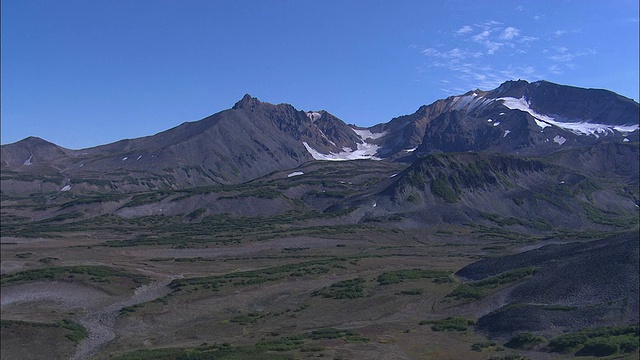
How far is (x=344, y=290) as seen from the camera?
8200cm

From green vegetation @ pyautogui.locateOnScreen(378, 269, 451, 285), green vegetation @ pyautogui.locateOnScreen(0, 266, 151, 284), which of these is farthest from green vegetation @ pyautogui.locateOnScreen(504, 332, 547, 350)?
green vegetation @ pyautogui.locateOnScreen(0, 266, 151, 284)

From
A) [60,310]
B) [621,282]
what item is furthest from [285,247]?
[621,282]

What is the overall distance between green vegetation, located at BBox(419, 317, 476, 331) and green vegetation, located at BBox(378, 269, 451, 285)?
74.3 ft

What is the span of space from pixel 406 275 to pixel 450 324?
30126mm

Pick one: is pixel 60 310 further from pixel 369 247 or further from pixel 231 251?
pixel 369 247

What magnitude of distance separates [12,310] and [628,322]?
64484mm

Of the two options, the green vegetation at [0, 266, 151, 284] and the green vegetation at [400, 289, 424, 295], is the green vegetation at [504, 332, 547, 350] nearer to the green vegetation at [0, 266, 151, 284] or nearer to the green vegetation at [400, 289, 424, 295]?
the green vegetation at [400, 289, 424, 295]

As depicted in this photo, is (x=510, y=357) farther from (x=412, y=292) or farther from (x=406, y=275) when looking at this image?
(x=406, y=275)

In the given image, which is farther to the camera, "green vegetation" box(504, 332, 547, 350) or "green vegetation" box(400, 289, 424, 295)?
"green vegetation" box(400, 289, 424, 295)

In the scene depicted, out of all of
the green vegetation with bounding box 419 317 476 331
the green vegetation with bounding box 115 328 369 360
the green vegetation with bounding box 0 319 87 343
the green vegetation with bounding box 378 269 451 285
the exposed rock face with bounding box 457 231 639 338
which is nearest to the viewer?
the green vegetation with bounding box 115 328 369 360

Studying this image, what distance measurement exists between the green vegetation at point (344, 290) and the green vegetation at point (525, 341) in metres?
27.2

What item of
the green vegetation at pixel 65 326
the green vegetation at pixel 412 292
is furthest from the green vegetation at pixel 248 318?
the green vegetation at pixel 412 292

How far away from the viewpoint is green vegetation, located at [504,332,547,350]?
170 feet

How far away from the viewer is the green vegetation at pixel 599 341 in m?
46.3
